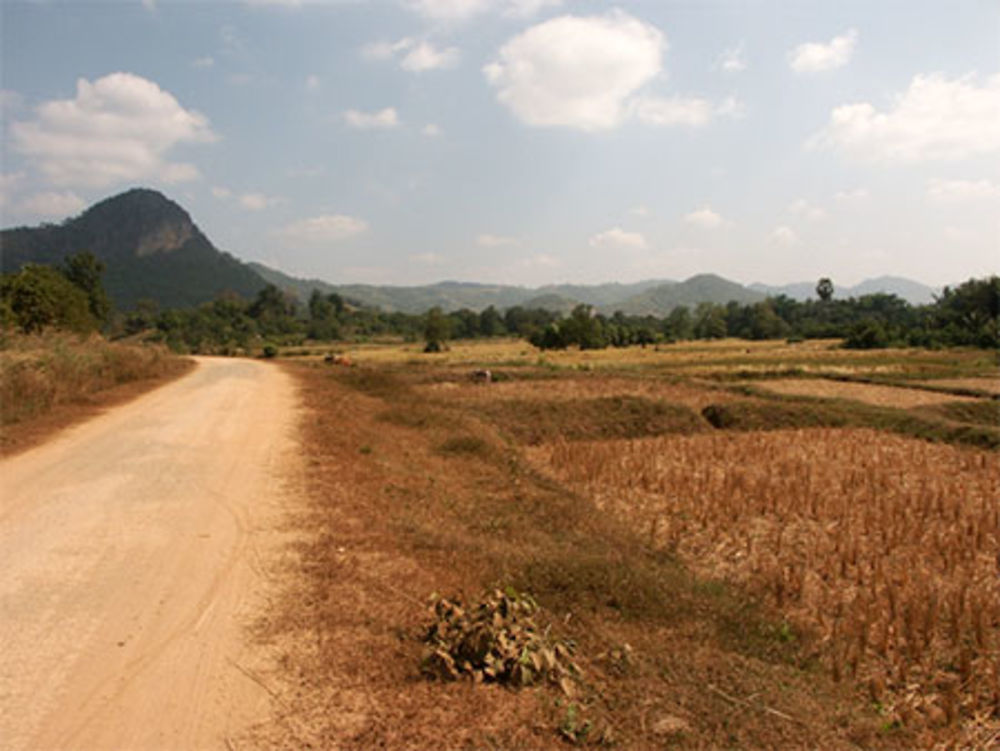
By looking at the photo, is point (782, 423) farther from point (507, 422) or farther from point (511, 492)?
point (511, 492)

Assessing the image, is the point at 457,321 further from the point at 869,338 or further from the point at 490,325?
the point at 869,338

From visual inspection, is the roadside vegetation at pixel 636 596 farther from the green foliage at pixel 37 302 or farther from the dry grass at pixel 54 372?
the green foliage at pixel 37 302

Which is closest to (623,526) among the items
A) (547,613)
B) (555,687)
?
(547,613)

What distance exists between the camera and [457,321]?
132 m

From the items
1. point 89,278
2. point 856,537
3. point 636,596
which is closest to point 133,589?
point 636,596

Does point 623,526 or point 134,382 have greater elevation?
point 134,382

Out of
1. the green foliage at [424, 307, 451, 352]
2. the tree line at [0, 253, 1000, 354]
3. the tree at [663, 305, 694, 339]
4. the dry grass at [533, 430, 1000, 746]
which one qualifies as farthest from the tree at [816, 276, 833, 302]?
the dry grass at [533, 430, 1000, 746]

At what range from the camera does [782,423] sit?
67.1 feet

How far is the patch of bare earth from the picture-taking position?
381 centimetres

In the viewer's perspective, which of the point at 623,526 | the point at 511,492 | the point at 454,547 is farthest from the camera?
the point at 511,492

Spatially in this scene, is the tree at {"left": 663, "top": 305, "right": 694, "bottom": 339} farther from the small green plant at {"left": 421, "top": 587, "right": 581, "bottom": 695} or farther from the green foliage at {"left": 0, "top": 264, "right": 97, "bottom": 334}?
the small green plant at {"left": 421, "top": 587, "right": 581, "bottom": 695}

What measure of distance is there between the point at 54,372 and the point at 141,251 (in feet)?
646

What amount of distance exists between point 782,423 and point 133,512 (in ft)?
64.6

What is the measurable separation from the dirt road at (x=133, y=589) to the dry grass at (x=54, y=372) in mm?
3087
